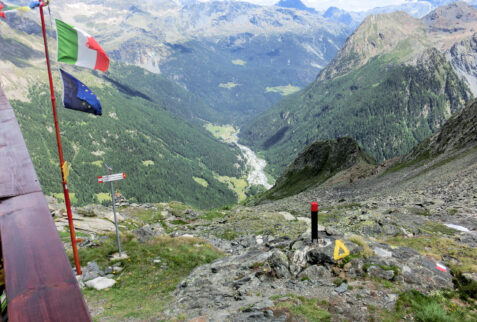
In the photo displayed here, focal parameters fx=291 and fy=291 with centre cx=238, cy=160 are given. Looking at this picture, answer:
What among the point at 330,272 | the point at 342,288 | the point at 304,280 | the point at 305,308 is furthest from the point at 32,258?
the point at 330,272

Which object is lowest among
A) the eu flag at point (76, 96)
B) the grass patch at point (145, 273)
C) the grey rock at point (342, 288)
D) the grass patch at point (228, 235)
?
the grass patch at point (228, 235)

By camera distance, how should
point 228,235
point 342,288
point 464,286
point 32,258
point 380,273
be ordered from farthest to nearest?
point 228,235
point 380,273
point 342,288
point 464,286
point 32,258

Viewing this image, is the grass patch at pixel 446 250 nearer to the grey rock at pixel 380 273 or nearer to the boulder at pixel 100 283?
the grey rock at pixel 380 273

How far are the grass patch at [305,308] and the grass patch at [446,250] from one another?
9.07 meters

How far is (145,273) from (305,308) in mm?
14562

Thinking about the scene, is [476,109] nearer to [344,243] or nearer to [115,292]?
[344,243]

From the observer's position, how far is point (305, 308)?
1202cm

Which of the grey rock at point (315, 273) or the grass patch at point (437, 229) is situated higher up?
the grey rock at point (315, 273)

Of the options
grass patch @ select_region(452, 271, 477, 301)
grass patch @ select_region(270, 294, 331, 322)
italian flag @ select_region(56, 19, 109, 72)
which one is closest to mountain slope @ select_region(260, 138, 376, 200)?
grass patch @ select_region(452, 271, 477, 301)

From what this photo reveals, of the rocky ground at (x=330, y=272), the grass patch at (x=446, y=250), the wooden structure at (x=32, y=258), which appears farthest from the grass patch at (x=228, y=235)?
the wooden structure at (x=32, y=258)

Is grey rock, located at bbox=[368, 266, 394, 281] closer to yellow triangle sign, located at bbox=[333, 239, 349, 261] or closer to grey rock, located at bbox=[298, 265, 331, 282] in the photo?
yellow triangle sign, located at bbox=[333, 239, 349, 261]

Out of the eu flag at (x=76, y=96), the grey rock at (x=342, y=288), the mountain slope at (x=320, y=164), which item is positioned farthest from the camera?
the mountain slope at (x=320, y=164)

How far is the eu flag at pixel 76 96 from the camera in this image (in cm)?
1532

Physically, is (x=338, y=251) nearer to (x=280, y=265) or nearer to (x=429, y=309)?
(x=280, y=265)
